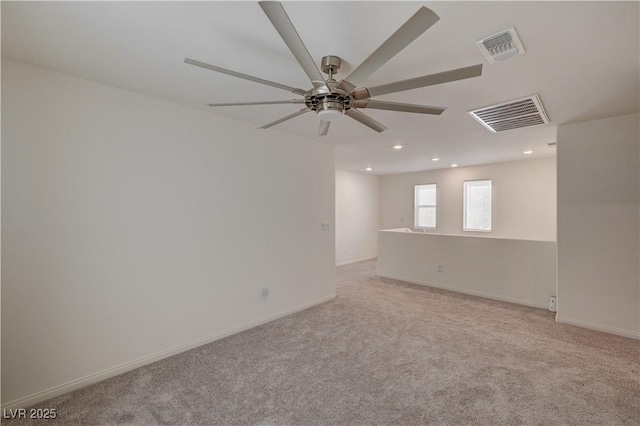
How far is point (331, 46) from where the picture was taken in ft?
5.59

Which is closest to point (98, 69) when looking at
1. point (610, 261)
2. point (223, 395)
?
point (223, 395)

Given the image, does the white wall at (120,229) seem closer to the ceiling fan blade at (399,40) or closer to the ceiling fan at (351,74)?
the ceiling fan at (351,74)

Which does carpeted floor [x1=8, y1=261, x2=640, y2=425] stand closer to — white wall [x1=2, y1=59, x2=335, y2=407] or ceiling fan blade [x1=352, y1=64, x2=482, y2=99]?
white wall [x1=2, y1=59, x2=335, y2=407]

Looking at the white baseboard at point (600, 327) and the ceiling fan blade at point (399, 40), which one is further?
the white baseboard at point (600, 327)

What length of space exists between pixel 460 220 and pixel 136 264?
6.36m

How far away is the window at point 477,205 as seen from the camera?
6.20m

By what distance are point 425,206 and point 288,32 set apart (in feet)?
22.1

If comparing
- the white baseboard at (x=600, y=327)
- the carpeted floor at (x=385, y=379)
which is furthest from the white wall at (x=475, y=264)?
the carpeted floor at (x=385, y=379)

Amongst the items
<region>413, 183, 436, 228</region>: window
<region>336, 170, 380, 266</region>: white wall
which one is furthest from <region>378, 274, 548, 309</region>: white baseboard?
<region>413, 183, 436, 228</region>: window

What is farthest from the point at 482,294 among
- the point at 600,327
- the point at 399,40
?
the point at 399,40

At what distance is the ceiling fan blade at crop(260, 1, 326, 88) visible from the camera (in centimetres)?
103

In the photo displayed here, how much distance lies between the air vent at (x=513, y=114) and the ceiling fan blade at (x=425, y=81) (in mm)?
1646

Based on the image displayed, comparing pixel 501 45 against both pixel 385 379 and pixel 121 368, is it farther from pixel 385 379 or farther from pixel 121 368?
pixel 121 368

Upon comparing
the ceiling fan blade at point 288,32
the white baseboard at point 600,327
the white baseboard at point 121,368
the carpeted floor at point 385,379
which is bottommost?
the carpeted floor at point 385,379
